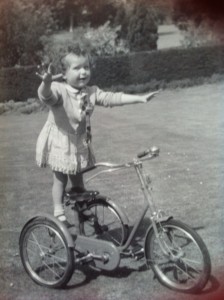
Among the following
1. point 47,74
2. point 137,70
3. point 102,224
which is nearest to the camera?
point 47,74

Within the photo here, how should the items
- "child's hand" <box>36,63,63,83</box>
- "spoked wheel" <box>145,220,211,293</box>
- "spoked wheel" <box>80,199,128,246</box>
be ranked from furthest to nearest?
"spoked wheel" <box>80,199,128,246</box> → "spoked wheel" <box>145,220,211,293</box> → "child's hand" <box>36,63,63,83</box>

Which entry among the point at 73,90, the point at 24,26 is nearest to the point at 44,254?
the point at 73,90

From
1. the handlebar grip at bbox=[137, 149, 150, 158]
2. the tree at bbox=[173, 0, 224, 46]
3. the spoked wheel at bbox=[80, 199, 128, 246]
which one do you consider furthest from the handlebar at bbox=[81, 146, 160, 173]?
the tree at bbox=[173, 0, 224, 46]

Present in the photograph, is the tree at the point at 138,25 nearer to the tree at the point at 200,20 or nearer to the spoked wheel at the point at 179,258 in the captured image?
the tree at the point at 200,20

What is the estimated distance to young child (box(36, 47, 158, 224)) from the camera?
113cm

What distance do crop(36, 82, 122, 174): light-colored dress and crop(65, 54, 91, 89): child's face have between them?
0.05ft

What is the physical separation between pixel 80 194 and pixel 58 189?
0.05 meters

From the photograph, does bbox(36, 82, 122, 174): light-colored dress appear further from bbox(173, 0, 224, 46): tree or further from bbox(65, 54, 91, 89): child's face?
bbox(173, 0, 224, 46): tree

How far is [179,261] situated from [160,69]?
1.25 ft

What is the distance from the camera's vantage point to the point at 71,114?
117 cm

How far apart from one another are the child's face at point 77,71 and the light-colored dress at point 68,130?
1 centimetres

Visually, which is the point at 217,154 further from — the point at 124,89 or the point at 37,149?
the point at 37,149

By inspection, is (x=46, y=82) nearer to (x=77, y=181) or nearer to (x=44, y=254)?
(x=77, y=181)

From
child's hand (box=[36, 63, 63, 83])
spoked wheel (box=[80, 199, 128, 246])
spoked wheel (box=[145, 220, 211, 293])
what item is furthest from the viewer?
spoked wheel (box=[80, 199, 128, 246])
